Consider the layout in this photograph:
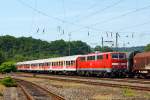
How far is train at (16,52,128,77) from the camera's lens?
4816 centimetres

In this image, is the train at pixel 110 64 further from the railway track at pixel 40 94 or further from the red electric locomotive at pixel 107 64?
the railway track at pixel 40 94

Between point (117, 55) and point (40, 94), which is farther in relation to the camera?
point (117, 55)

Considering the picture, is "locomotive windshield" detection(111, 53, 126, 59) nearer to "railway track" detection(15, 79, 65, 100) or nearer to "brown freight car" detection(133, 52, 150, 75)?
"brown freight car" detection(133, 52, 150, 75)

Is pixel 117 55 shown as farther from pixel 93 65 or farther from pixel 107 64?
pixel 93 65

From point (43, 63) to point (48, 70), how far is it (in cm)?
380

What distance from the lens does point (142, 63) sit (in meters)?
43.7

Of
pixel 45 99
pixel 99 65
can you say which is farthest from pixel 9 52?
pixel 45 99

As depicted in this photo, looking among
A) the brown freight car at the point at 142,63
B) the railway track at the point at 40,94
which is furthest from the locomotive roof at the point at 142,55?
the railway track at the point at 40,94

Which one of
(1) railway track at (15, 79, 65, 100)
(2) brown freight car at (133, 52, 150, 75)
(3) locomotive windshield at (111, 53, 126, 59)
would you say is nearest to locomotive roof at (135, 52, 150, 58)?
(2) brown freight car at (133, 52, 150, 75)

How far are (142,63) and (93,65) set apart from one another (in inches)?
424

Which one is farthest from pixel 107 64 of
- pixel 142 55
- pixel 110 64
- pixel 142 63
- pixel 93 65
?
pixel 142 63

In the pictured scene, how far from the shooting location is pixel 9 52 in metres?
169

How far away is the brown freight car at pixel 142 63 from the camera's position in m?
42.5

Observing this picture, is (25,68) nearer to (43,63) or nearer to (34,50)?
(43,63)
